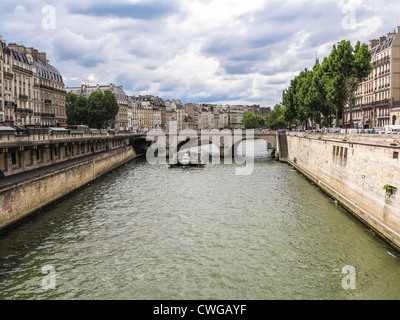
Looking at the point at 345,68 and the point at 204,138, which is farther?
the point at 204,138

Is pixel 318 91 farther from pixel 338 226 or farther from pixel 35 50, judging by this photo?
pixel 35 50

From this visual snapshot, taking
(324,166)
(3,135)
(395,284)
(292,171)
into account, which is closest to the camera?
(395,284)

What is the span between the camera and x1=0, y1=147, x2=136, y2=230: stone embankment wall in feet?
67.2

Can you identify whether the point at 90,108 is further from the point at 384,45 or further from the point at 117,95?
the point at 384,45

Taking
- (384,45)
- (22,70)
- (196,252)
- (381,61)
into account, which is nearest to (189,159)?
(22,70)

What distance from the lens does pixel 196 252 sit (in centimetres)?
1795

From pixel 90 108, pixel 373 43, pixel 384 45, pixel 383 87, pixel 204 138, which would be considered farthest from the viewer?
pixel 90 108

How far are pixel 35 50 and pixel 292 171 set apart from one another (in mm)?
54754

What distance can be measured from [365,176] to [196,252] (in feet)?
39.2

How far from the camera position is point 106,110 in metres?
91.6

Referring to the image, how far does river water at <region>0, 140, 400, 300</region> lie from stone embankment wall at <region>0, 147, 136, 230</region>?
0.83 meters

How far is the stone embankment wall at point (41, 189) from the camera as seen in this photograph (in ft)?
67.2

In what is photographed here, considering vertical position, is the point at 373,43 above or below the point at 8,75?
above
